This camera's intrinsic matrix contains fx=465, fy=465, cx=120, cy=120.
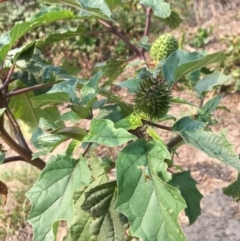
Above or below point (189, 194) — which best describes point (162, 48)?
above

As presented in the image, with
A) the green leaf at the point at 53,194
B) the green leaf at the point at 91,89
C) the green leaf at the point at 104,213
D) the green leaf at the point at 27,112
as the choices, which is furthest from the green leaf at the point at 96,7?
Result: the green leaf at the point at 27,112

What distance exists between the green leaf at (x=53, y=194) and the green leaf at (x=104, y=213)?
0.20 meters

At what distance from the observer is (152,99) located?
1.25 meters

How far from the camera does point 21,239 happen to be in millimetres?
2516

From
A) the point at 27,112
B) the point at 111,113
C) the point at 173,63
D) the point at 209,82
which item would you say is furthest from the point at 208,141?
the point at 27,112

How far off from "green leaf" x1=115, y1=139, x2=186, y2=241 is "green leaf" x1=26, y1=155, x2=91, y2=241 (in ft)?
0.39

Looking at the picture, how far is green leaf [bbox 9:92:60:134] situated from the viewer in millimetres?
1812

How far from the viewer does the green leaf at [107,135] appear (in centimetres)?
106

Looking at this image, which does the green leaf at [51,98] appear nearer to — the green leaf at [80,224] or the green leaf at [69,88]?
the green leaf at [69,88]

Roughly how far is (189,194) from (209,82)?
420 millimetres

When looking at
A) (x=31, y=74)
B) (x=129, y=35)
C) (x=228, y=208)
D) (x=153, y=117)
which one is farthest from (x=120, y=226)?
(x=129, y=35)

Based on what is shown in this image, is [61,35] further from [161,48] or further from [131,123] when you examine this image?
[131,123]

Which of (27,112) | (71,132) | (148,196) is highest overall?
(71,132)

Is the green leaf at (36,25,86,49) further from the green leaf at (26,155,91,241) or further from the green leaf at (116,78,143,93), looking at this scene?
the green leaf at (26,155,91,241)
